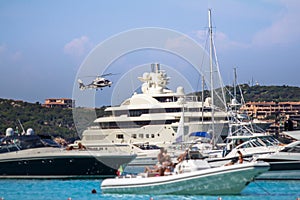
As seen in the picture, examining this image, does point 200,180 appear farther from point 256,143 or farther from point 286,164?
point 256,143

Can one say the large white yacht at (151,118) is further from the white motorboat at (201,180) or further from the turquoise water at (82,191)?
the white motorboat at (201,180)

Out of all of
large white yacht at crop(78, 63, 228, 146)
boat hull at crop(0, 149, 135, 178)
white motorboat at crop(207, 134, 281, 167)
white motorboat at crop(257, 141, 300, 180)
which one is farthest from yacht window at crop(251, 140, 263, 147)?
large white yacht at crop(78, 63, 228, 146)

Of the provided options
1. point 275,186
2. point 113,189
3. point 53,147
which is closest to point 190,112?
point 53,147

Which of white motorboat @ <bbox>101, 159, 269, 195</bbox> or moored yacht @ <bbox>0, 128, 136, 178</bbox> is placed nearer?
white motorboat @ <bbox>101, 159, 269, 195</bbox>

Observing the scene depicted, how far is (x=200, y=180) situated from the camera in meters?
27.4

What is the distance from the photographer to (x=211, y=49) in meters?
49.9

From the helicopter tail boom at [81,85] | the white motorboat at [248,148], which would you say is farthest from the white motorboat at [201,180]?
the helicopter tail boom at [81,85]

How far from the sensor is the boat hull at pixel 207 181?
89.3 feet

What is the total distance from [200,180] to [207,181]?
0.82 feet

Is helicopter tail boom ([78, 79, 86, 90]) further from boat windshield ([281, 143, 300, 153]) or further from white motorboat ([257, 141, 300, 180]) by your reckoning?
boat windshield ([281, 143, 300, 153])

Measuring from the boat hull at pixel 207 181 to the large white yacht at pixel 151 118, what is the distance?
3730 cm

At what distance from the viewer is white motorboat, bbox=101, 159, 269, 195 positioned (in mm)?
27219

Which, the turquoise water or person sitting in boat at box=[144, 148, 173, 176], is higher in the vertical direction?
person sitting in boat at box=[144, 148, 173, 176]

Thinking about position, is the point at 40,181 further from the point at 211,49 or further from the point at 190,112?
the point at 190,112
